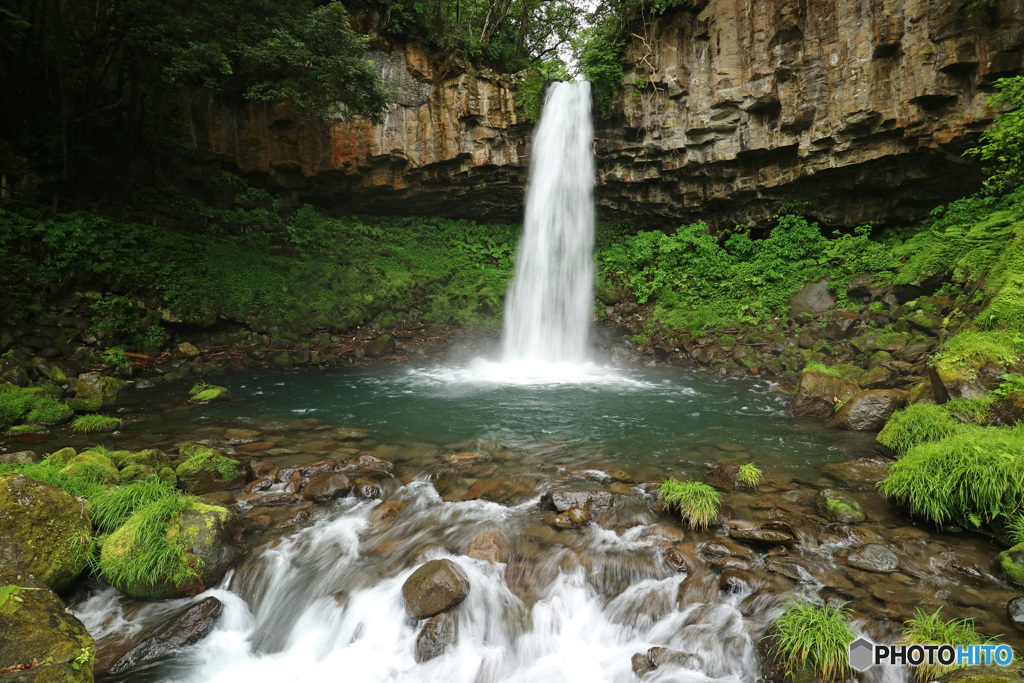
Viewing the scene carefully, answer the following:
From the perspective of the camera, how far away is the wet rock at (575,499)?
5.15m

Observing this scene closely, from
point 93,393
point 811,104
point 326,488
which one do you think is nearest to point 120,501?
point 326,488

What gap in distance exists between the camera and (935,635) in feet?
10.2

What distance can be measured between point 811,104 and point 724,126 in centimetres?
228

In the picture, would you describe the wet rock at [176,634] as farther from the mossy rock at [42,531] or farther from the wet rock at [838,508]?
the wet rock at [838,508]

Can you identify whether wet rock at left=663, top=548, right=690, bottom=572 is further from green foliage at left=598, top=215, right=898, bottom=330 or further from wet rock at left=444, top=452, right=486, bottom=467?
green foliage at left=598, top=215, right=898, bottom=330

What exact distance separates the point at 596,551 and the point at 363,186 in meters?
16.6

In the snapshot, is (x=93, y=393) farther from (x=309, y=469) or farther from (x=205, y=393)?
(x=309, y=469)

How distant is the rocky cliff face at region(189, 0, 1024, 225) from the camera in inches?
439

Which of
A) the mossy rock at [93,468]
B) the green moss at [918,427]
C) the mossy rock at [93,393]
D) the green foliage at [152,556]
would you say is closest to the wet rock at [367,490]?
the green foliage at [152,556]

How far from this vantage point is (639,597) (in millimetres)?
3949

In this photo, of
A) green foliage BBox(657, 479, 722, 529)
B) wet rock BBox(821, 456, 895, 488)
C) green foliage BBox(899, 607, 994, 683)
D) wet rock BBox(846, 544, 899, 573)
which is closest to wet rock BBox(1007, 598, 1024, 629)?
green foliage BBox(899, 607, 994, 683)

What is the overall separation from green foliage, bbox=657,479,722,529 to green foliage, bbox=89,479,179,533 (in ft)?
17.4

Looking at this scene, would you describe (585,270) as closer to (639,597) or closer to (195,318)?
(195,318)

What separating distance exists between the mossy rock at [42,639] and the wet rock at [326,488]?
2.45 m
